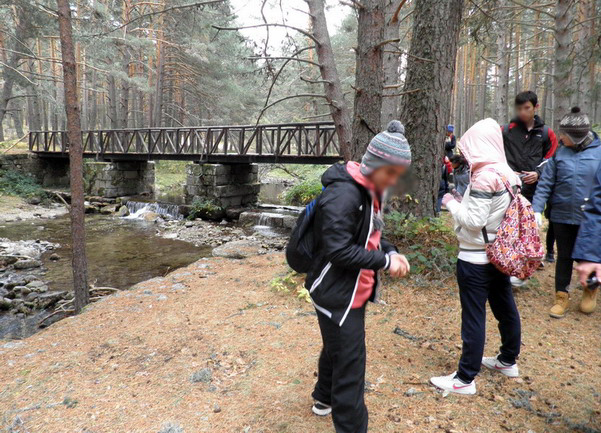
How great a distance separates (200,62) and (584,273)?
78.3 ft

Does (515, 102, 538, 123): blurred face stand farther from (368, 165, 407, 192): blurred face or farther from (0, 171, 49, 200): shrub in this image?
(0, 171, 49, 200): shrub

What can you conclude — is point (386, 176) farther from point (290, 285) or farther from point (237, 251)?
point (237, 251)

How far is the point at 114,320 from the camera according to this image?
4551 mm

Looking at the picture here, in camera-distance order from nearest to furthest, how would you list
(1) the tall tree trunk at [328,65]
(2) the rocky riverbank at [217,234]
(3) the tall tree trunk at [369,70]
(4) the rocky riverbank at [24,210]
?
(3) the tall tree trunk at [369,70] → (1) the tall tree trunk at [328,65] → (2) the rocky riverbank at [217,234] → (4) the rocky riverbank at [24,210]

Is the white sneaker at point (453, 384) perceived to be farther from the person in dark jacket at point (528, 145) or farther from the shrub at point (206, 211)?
the shrub at point (206, 211)

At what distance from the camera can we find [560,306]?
12.6ft

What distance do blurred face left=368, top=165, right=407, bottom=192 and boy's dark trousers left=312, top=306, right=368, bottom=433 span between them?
25.4 inches

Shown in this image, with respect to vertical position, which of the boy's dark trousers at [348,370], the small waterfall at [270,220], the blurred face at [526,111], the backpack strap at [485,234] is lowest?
the small waterfall at [270,220]

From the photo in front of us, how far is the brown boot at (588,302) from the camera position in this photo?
3.81 meters

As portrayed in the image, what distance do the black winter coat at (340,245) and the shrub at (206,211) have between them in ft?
44.2

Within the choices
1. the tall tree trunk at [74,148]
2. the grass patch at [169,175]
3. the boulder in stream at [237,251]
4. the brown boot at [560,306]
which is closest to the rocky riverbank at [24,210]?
the grass patch at [169,175]

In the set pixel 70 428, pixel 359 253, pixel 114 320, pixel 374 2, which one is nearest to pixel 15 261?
pixel 114 320

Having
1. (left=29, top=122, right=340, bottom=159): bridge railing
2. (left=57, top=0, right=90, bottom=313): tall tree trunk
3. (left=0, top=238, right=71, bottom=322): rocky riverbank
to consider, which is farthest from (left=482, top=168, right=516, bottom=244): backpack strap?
(left=29, top=122, right=340, bottom=159): bridge railing

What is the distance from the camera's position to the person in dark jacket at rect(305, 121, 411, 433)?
5.90ft
